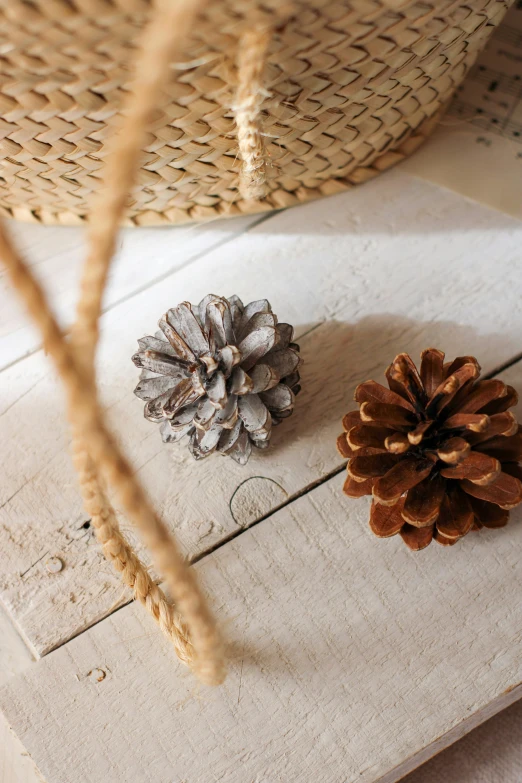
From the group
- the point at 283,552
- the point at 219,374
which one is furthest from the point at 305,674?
the point at 219,374

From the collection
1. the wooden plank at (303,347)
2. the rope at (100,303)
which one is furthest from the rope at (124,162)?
the wooden plank at (303,347)

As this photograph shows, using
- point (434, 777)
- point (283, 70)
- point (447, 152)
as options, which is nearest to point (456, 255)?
point (447, 152)

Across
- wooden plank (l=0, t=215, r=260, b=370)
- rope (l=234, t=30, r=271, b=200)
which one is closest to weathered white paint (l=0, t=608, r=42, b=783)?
wooden plank (l=0, t=215, r=260, b=370)

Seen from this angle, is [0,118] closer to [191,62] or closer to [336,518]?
[191,62]

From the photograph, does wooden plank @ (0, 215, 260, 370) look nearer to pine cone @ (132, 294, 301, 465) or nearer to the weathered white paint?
pine cone @ (132, 294, 301, 465)

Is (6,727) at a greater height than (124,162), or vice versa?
(124,162)

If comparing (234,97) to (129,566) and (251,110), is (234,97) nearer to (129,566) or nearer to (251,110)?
(251,110)

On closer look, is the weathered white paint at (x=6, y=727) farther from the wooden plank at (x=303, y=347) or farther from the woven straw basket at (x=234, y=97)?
the woven straw basket at (x=234, y=97)
